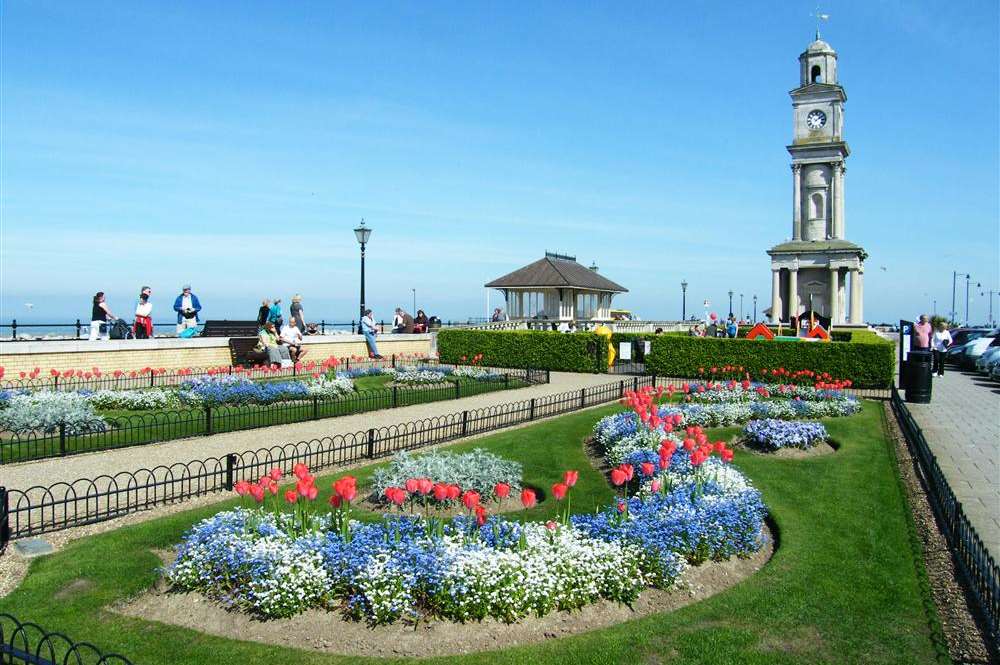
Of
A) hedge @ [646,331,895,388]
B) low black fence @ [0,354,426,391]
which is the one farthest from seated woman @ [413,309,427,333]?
hedge @ [646,331,895,388]

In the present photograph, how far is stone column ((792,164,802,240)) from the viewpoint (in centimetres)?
5659

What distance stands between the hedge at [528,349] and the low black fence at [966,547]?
15.3 metres

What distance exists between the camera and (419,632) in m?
6.41

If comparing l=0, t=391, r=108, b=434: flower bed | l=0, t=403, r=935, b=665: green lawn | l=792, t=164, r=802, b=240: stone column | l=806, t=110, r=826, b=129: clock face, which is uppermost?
l=806, t=110, r=826, b=129: clock face

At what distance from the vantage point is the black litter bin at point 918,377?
2011 centimetres

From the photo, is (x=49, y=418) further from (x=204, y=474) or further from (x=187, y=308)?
(x=187, y=308)

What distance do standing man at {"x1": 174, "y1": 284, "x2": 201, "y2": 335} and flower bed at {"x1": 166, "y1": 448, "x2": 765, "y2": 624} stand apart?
1965cm

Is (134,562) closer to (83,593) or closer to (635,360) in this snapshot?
(83,593)

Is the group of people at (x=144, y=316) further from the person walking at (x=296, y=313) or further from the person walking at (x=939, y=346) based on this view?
the person walking at (x=939, y=346)

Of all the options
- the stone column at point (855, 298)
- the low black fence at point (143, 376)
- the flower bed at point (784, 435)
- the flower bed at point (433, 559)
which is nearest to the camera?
the flower bed at point (433, 559)

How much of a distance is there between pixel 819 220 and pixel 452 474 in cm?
5345

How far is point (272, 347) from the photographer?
80.6 feet

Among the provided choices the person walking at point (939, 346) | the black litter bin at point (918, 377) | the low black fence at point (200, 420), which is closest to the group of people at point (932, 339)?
the person walking at point (939, 346)

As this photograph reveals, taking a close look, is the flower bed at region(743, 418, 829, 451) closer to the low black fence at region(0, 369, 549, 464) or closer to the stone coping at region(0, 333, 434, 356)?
the low black fence at region(0, 369, 549, 464)
